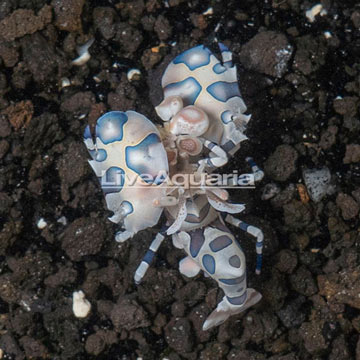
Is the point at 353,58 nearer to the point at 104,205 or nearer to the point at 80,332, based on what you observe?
the point at 104,205

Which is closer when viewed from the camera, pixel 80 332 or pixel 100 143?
pixel 100 143

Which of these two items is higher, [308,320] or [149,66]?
[149,66]

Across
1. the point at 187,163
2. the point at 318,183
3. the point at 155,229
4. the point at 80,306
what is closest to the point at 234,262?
the point at 187,163

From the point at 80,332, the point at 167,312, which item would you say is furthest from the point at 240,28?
the point at 80,332

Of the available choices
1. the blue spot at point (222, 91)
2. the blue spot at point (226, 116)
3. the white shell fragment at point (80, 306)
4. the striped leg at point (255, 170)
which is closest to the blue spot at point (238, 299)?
the striped leg at point (255, 170)

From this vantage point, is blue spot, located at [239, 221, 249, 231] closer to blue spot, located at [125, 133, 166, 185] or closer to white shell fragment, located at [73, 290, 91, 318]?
blue spot, located at [125, 133, 166, 185]
